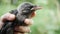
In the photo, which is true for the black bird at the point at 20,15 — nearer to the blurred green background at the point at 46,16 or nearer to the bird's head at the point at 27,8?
the bird's head at the point at 27,8

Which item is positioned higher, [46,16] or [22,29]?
[46,16]

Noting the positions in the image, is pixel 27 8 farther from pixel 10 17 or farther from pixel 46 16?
pixel 46 16

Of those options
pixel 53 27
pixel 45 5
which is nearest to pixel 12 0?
pixel 45 5

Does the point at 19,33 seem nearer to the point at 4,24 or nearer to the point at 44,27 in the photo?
the point at 4,24

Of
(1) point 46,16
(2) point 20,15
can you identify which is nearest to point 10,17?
(2) point 20,15

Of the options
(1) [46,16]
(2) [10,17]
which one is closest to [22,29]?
(2) [10,17]

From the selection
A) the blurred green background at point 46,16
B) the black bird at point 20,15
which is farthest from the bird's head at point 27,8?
the blurred green background at point 46,16

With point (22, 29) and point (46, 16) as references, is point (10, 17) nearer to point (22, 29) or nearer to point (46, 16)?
point (22, 29)

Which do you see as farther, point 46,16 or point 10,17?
point 46,16
